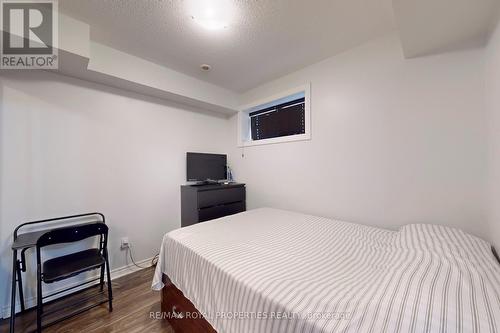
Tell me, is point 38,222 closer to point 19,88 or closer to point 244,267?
point 19,88

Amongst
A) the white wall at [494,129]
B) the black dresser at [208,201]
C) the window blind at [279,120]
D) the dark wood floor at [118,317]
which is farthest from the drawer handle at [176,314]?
the window blind at [279,120]

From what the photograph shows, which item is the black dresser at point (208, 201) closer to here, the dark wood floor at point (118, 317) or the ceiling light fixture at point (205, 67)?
the dark wood floor at point (118, 317)

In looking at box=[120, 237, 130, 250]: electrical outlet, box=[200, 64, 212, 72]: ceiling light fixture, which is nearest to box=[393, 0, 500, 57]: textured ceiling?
box=[200, 64, 212, 72]: ceiling light fixture

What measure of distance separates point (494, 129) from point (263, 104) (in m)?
2.23

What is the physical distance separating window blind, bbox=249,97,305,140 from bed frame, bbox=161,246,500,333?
198cm

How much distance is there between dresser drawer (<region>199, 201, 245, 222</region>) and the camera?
253 cm

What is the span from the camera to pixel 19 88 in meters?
1.69

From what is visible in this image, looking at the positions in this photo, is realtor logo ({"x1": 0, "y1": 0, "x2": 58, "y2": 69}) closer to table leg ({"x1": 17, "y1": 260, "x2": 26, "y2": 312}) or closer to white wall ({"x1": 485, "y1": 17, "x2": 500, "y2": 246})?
table leg ({"x1": 17, "y1": 260, "x2": 26, "y2": 312})

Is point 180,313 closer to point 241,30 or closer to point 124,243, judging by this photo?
point 124,243

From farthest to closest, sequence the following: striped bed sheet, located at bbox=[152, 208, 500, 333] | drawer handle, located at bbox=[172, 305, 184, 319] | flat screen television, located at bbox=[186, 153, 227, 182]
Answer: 1. flat screen television, located at bbox=[186, 153, 227, 182]
2. drawer handle, located at bbox=[172, 305, 184, 319]
3. striped bed sheet, located at bbox=[152, 208, 500, 333]

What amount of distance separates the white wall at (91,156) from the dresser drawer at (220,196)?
0.48 metres

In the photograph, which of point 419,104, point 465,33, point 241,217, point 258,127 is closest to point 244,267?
point 241,217

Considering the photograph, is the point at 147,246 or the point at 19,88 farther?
the point at 147,246

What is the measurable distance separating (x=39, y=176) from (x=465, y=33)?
3.57m
